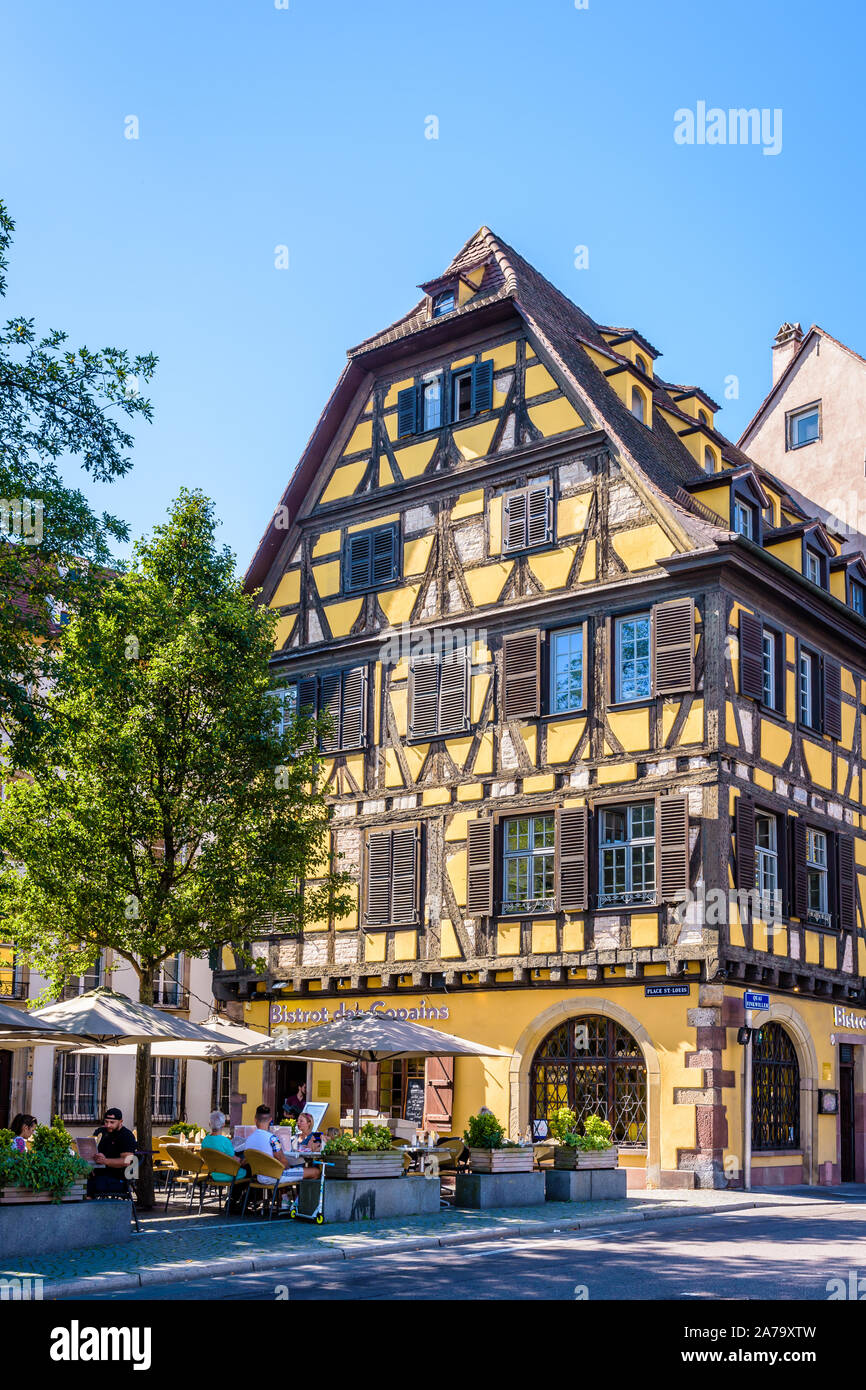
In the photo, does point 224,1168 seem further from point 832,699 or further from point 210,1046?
point 832,699

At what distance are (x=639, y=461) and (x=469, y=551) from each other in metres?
3.81

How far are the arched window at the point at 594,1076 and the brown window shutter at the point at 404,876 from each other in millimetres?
3636

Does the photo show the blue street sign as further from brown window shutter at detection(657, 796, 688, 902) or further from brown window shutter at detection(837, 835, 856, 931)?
brown window shutter at detection(837, 835, 856, 931)

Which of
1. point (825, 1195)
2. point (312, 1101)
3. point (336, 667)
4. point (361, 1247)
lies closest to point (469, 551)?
point (336, 667)

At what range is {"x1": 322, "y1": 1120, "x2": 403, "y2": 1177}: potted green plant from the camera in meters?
17.3

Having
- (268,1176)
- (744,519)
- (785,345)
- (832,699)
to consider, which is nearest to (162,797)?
(268,1176)

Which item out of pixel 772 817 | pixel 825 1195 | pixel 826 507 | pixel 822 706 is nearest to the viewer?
pixel 825 1195

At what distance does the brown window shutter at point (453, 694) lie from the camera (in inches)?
1087

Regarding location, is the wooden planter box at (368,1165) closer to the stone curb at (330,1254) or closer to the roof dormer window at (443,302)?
the stone curb at (330,1254)

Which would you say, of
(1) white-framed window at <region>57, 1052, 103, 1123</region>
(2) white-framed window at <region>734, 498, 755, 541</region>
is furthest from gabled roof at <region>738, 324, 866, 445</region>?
(1) white-framed window at <region>57, 1052, 103, 1123</region>

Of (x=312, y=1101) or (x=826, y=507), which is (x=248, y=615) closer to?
(x=312, y=1101)

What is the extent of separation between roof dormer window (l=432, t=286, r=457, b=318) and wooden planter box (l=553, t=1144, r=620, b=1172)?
16.5 meters

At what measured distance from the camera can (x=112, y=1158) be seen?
674 inches

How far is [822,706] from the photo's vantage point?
27.7 m
